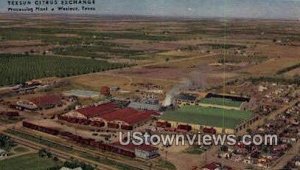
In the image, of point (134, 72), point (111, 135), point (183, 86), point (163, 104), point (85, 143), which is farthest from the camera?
point (134, 72)

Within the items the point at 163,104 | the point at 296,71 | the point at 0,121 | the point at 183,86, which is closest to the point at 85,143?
the point at 0,121

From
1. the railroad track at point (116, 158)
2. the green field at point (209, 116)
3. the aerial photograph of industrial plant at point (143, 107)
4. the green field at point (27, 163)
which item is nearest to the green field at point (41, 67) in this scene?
the aerial photograph of industrial plant at point (143, 107)

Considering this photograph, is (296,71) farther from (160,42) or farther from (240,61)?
(160,42)

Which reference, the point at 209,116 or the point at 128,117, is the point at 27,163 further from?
the point at 209,116

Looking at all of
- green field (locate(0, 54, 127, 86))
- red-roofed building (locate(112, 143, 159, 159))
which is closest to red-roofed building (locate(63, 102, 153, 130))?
red-roofed building (locate(112, 143, 159, 159))

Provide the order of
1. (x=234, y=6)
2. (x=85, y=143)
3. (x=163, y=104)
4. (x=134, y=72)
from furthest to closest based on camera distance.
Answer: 1. (x=234, y=6)
2. (x=134, y=72)
3. (x=163, y=104)
4. (x=85, y=143)

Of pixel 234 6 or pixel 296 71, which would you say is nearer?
pixel 296 71

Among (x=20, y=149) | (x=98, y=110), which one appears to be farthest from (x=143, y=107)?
(x=20, y=149)
